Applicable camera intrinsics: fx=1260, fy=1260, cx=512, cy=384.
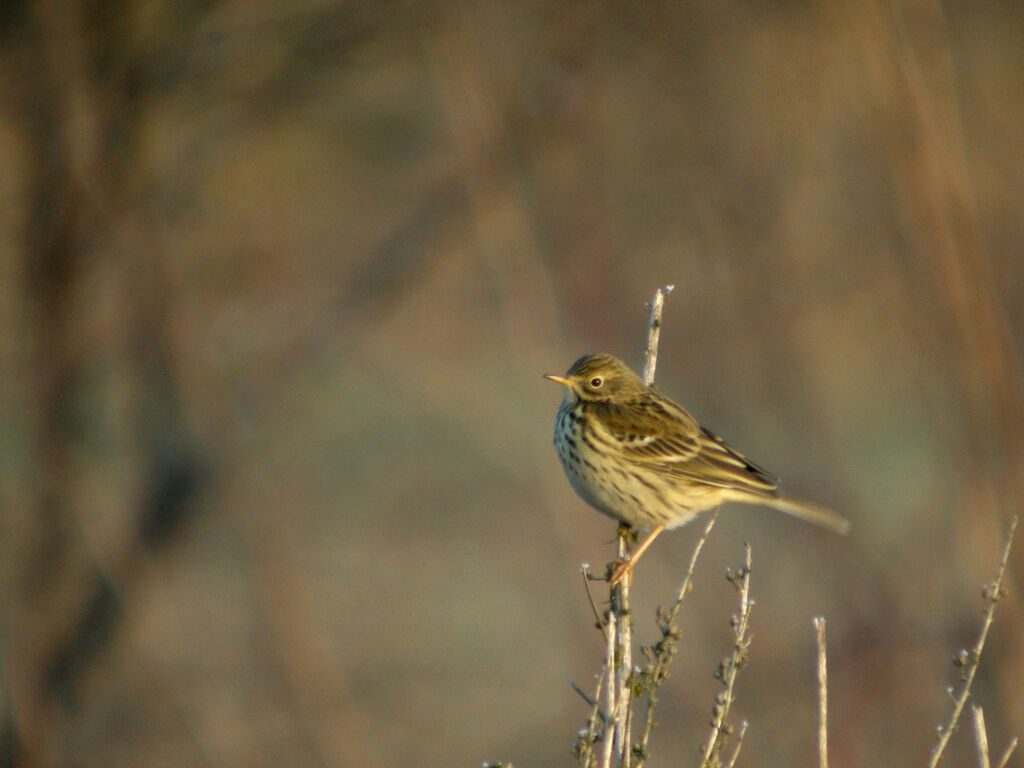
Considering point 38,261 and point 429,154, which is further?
point 429,154

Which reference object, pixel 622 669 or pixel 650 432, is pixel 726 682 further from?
pixel 650 432

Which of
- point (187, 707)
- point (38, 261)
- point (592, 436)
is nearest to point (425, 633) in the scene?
point (187, 707)

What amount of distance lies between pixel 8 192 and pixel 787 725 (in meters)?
8.07

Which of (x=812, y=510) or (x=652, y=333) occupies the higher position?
(x=652, y=333)

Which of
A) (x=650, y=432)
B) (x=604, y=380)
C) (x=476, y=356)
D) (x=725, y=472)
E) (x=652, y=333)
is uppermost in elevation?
(x=652, y=333)

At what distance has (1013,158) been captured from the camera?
461 inches

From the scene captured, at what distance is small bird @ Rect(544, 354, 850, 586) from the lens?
5.90 metres

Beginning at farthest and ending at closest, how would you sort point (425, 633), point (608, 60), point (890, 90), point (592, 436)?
1. point (425, 633)
2. point (608, 60)
3. point (890, 90)
4. point (592, 436)

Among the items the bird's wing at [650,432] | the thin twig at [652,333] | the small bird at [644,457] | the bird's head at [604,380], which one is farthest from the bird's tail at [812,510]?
the thin twig at [652,333]

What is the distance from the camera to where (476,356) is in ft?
44.5

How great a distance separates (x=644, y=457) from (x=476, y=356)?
7487mm

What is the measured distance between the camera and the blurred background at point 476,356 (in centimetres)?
836

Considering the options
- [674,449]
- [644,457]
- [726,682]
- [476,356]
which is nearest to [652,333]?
[644,457]

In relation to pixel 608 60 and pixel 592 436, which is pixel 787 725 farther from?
pixel 608 60
